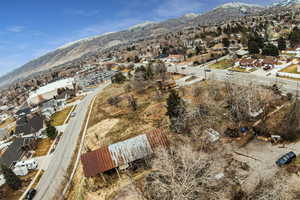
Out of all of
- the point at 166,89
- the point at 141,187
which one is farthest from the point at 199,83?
the point at 141,187

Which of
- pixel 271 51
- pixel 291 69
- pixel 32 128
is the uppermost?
pixel 271 51

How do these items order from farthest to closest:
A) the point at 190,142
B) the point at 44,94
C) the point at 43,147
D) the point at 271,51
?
the point at 44,94 → the point at 271,51 → the point at 43,147 → the point at 190,142

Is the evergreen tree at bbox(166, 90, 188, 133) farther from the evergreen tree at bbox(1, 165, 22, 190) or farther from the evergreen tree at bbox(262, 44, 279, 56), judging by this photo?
the evergreen tree at bbox(262, 44, 279, 56)

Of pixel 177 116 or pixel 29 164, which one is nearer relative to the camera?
pixel 29 164

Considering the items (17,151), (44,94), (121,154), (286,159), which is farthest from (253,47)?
(44,94)

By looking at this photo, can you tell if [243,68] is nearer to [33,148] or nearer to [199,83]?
[199,83]

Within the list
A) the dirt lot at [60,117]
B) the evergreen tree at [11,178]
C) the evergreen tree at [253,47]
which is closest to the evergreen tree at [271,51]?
the evergreen tree at [253,47]

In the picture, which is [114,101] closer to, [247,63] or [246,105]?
[246,105]
